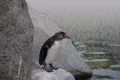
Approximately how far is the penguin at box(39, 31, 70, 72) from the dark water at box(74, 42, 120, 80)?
3555 millimetres

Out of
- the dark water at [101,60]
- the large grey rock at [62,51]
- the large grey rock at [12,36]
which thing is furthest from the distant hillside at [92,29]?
the large grey rock at [12,36]

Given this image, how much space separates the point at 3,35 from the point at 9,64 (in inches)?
27.9

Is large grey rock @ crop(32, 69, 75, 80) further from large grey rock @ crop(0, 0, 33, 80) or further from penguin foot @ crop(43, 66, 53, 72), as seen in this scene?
large grey rock @ crop(0, 0, 33, 80)

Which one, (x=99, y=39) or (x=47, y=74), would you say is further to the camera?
(x=99, y=39)

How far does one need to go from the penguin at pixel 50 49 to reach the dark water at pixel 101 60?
11.7 feet

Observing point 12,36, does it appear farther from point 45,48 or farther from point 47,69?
point 47,69

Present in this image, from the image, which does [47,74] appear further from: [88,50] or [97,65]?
[88,50]

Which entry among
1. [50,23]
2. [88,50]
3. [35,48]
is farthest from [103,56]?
[35,48]

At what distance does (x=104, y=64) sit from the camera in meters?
19.0

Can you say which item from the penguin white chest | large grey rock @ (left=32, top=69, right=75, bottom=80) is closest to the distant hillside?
the penguin white chest

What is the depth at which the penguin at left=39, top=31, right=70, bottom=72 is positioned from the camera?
12.9 metres

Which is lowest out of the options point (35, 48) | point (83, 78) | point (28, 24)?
point (83, 78)

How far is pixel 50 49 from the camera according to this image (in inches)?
508

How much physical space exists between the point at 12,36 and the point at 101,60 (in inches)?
363
